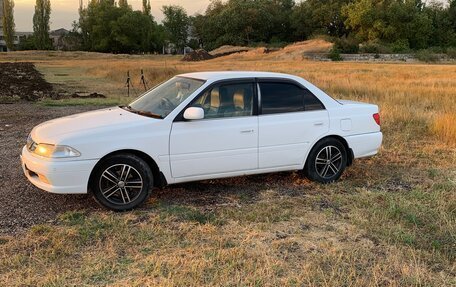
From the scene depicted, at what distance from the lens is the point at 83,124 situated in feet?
18.2

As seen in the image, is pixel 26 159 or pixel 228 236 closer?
pixel 228 236

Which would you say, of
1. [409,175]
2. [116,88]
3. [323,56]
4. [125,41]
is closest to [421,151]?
[409,175]

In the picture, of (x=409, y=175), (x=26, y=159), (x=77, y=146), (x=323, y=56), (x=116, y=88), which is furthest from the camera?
(x=323, y=56)

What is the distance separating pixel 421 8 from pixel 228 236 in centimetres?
9479

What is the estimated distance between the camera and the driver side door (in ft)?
18.3

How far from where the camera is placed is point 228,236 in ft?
15.3

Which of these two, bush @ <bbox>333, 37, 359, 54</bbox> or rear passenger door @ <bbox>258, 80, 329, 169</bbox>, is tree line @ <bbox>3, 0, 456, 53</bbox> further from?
rear passenger door @ <bbox>258, 80, 329, 169</bbox>

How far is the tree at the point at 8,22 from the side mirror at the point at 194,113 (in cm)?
9804

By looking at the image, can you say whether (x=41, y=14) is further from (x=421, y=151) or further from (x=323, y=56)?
(x=421, y=151)

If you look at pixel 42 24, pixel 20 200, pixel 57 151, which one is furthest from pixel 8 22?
pixel 57 151

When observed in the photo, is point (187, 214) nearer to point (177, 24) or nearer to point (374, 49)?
point (374, 49)

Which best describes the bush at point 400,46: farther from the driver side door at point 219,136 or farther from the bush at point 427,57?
the driver side door at point 219,136

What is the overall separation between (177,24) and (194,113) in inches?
4300

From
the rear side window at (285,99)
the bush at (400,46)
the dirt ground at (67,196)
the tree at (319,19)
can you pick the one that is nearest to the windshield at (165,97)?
the rear side window at (285,99)
